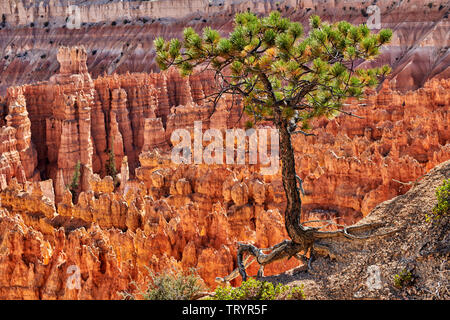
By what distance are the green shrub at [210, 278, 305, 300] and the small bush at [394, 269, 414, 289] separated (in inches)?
45.2

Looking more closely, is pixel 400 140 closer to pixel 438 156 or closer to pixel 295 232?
pixel 438 156

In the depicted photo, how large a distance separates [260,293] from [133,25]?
65587 millimetres

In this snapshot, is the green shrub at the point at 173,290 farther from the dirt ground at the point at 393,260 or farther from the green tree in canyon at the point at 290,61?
the green tree in canyon at the point at 290,61

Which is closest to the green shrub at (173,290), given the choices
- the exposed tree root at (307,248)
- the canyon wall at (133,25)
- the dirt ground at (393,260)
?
the exposed tree root at (307,248)

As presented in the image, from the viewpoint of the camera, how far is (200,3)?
66.8 meters

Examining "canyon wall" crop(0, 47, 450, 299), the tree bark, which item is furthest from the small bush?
"canyon wall" crop(0, 47, 450, 299)

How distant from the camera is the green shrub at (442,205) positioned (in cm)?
667

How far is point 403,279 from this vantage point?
6141 mm

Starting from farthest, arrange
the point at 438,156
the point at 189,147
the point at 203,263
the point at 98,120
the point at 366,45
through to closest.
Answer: the point at 98,120, the point at 189,147, the point at 438,156, the point at 203,263, the point at 366,45

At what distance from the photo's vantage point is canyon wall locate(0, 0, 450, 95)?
47.8 m

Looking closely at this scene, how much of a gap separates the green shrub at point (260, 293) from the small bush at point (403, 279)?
1148mm

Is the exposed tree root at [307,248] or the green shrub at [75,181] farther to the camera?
the green shrub at [75,181]
